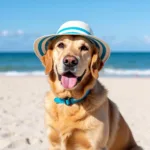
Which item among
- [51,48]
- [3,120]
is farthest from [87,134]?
[3,120]

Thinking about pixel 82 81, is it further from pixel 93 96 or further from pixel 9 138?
pixel 9 138

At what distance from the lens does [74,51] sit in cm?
297

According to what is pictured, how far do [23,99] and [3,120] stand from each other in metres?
2.64

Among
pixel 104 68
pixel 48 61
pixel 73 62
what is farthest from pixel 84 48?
pixel 104 68

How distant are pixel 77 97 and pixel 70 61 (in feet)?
1.49

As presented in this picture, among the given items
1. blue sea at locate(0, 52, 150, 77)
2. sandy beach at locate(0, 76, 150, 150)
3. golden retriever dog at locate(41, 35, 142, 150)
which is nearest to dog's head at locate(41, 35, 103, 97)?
golden retriever dog at locate(41, 35, 142, 150)

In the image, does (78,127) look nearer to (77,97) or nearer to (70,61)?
(77,97)

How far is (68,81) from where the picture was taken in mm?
3018

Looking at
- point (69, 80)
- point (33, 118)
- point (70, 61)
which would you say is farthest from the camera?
point (33, 118)

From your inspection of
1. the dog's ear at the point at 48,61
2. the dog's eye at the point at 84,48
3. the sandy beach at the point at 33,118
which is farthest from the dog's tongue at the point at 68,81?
the sandy beach at the point at 33,118

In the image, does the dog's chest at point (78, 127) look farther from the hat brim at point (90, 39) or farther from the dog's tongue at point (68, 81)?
the hat brim at point (90, 39)

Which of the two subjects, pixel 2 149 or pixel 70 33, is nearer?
pixel 70 33

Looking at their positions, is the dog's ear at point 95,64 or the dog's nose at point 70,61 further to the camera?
the dog's ear at point 95,64

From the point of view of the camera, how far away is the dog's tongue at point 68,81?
2998mm
